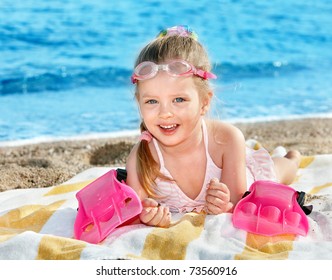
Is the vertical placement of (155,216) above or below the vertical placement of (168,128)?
below

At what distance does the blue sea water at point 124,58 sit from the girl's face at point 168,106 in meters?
3.10

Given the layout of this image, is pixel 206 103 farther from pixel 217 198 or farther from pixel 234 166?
pixel 217 198

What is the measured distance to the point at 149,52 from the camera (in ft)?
10.4

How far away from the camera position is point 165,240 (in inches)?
110

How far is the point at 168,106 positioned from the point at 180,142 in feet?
0.94

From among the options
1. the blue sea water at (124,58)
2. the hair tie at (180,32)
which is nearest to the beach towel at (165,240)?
the hair tie at (180,32)

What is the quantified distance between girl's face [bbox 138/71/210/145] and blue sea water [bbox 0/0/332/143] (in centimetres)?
310

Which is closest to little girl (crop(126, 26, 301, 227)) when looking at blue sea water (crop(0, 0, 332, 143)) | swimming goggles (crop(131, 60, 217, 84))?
swimming goggles (crop(131, 60, 217, 84))

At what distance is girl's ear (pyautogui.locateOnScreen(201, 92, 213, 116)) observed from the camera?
3.28m

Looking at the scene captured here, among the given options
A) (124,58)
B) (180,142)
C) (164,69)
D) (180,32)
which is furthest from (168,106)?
(124,58)

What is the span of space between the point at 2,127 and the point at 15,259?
12.8ft

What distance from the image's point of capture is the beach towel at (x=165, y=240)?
268 centimetres

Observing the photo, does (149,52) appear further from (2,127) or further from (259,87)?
(259,87)
